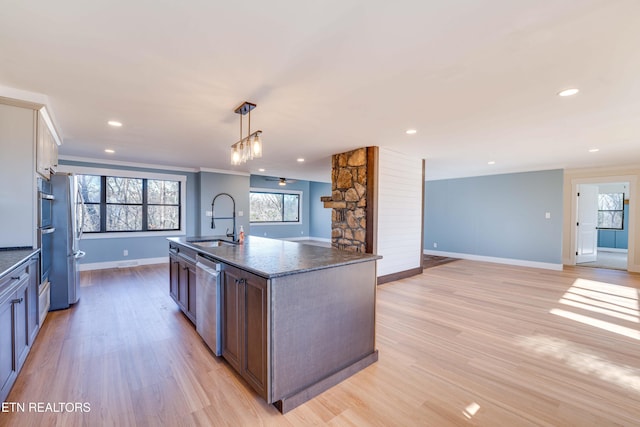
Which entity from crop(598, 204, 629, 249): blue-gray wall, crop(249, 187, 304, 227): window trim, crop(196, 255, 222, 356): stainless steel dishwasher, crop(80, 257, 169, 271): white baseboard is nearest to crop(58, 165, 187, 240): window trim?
crop(80, 257, 169, 271): white baseboard

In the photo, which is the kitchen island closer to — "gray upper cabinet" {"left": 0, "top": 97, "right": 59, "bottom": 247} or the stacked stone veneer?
"gray upper cabinet" {"left": 0, "top": 97, "right": 59, "bottom": 247}

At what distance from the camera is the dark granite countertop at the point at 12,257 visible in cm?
182

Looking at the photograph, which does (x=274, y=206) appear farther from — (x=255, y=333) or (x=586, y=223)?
(x=586, y=223)

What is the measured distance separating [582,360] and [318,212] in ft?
29.6

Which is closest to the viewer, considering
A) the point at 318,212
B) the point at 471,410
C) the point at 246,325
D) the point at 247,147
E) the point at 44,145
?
the point at 471,410

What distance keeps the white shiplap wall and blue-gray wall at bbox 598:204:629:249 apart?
7698 mm

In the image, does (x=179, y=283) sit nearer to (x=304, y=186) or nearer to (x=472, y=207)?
(x=472, y=207)

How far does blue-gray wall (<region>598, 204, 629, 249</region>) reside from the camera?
8.41 metres

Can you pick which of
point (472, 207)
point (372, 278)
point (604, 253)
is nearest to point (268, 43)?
point (372, 278)

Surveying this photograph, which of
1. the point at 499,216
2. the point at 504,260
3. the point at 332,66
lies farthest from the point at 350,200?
the point at 504,260

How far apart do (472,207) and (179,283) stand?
7.16 metres

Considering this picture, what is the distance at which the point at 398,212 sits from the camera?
5125mm

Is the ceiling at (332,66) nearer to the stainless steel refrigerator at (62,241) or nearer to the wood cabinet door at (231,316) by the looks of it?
the stainless steel refrigerator at (62,241)

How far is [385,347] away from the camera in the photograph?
2598mm
